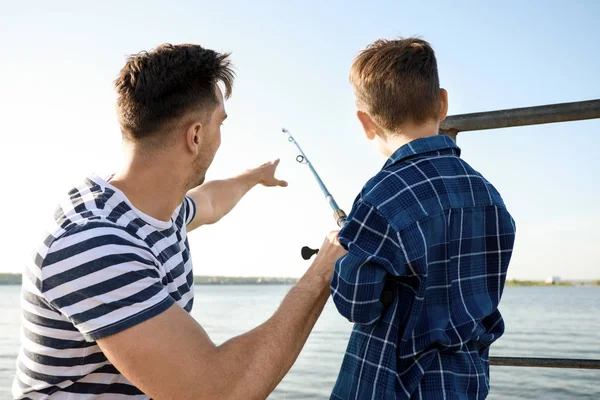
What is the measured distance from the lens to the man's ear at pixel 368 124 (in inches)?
68.6

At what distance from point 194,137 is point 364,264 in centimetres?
69

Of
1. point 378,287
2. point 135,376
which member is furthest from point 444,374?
point 135,376

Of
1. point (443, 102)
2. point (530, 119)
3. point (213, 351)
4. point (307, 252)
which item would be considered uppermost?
point (443, 102)

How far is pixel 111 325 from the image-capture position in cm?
151

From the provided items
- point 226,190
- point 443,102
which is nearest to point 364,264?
point 443,102

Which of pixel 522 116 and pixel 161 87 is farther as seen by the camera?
pixel 522 116

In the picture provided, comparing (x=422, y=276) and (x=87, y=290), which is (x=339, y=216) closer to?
(x=422, y=276)

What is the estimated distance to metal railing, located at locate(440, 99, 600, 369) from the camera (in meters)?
1.94

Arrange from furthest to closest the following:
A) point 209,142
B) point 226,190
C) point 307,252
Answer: point 226,190 → point 209,142 → point 307,252

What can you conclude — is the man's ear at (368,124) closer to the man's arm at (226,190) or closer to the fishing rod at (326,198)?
the fishing rod at (326,198)

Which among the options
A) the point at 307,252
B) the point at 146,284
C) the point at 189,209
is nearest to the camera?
the point at 146,284

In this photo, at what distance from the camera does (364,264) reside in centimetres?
146

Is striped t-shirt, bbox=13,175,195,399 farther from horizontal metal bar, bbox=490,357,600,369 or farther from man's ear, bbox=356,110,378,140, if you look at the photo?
horizontal metal bar, bbox=490,357,600,369

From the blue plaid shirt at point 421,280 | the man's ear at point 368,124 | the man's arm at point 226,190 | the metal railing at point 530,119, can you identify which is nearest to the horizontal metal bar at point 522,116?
the metal railing at point 530,119
